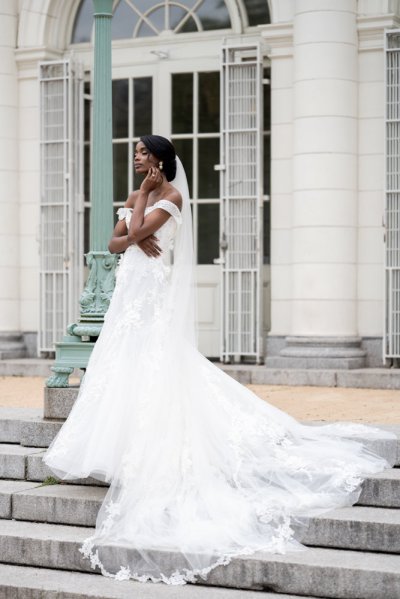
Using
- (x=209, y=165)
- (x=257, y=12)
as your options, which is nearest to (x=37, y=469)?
(x=209, y=165)

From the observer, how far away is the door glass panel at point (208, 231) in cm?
1238

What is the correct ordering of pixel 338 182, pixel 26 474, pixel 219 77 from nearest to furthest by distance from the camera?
pixel 26 474
pixel 338 182
pixel 219 77

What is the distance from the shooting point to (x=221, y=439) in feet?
21.4

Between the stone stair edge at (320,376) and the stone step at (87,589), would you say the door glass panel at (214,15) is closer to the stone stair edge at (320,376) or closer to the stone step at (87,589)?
the stone stair edge at (320,376)

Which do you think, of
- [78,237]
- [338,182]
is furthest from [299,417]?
[78,237]

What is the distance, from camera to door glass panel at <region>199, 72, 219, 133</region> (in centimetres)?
1233

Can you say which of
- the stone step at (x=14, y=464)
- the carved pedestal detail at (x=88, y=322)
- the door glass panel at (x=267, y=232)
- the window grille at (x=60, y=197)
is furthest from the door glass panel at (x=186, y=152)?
the stone step at (x=14, y=464)

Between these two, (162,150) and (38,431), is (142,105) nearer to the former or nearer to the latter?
(38,431)

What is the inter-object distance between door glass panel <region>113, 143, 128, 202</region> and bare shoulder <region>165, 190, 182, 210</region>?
6.01m

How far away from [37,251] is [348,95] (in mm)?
3911

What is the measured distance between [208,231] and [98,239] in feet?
15.6

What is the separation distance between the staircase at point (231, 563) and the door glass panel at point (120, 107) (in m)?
6.24

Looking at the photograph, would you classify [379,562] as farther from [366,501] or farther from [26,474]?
[26,474]

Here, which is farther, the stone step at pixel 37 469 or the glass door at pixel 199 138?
the glass door at pixel 199 138
